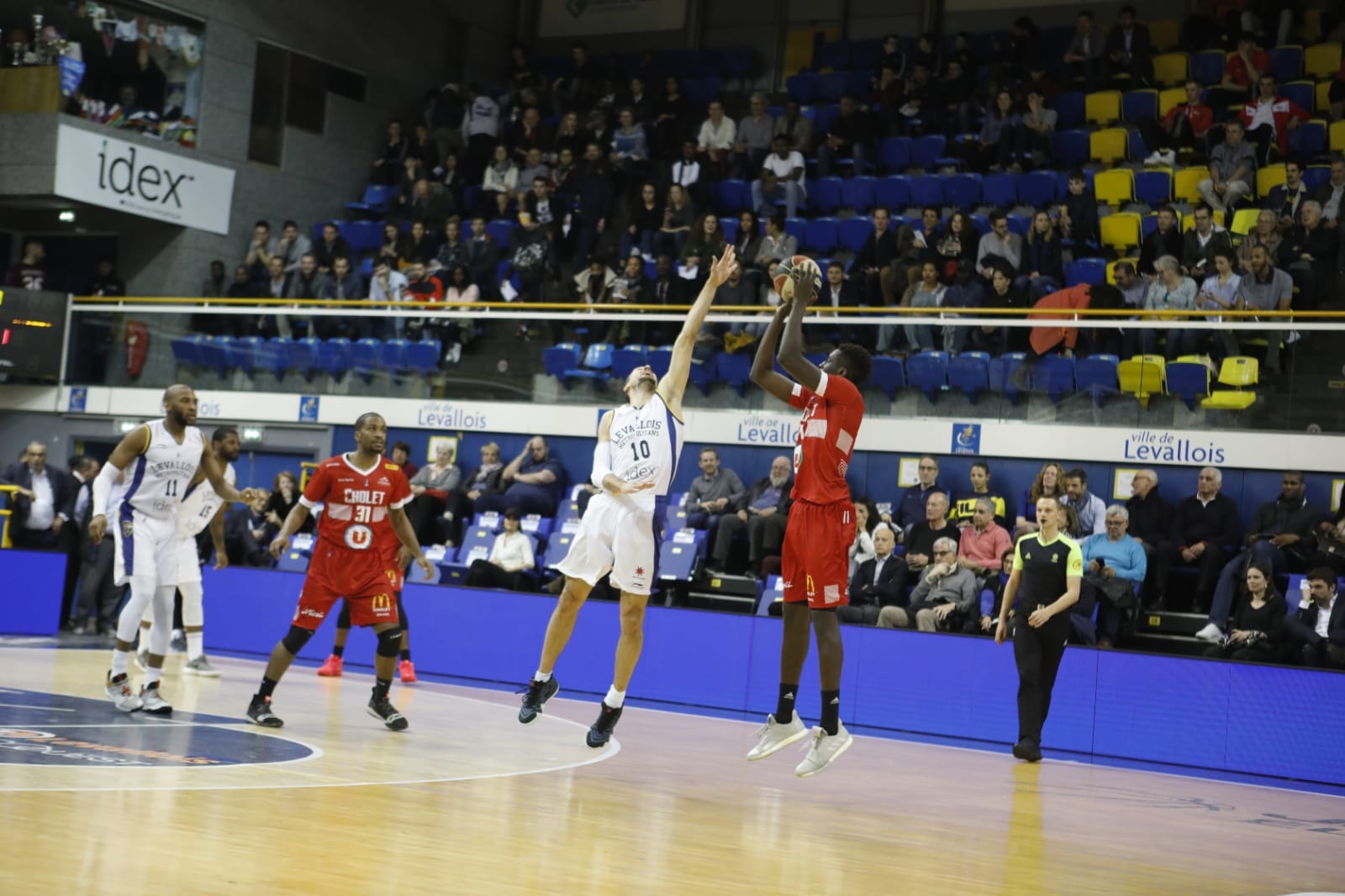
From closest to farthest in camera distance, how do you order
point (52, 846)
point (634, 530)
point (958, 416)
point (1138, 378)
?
point (52, 846) < point (634, 530) < point (1138, 378) < point (958, 416)

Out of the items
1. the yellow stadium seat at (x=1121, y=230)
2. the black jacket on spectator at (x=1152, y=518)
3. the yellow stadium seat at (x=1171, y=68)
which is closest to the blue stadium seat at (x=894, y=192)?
the yellow stadium seat at (x=1121, y=230)

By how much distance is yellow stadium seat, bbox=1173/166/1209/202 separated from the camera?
18.7m

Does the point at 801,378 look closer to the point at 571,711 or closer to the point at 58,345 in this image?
the point at 571,711

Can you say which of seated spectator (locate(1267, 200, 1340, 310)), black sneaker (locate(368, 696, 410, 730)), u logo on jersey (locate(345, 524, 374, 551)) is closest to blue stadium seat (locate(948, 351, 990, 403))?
seated spectator (locate(1267, 200, 1340, 310))

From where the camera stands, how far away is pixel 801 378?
799 centimetres

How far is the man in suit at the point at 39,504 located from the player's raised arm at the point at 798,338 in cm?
1325

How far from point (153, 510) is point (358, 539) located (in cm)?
144

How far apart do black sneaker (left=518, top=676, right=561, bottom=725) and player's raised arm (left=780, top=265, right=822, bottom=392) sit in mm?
2421

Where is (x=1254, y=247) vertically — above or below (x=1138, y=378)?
above

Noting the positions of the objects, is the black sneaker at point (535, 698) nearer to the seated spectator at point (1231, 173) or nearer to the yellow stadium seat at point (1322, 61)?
the seated spectator at point (1231, 173)

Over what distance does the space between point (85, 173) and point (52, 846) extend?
1862 cm

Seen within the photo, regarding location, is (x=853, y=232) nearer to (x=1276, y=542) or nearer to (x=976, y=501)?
(x=976, y=501)

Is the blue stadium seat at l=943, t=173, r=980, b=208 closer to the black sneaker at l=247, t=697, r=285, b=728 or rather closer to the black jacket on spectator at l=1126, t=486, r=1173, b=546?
the black jacket on spectator at l=1126, t=486, r=1173, b=546

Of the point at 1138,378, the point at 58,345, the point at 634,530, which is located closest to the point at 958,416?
the point at 1138,378
